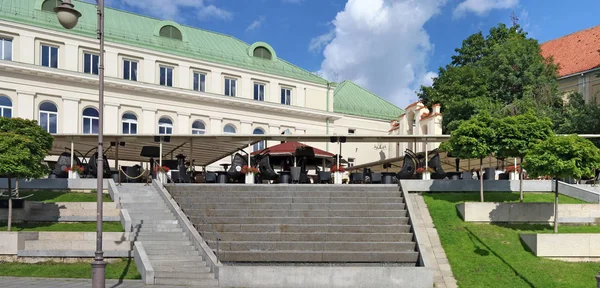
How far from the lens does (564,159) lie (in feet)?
62.3

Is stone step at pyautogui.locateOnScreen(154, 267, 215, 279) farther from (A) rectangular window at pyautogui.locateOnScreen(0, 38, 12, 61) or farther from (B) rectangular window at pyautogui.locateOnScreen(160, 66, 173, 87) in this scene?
(B) rectangular window at pyautogui.locateOnScreen(160, 66, 173, 87)

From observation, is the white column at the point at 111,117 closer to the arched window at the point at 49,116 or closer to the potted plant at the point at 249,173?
the arched window at the point at 49,116

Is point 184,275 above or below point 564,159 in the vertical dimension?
below

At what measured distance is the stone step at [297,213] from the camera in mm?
20328

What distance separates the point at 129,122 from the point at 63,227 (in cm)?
2896

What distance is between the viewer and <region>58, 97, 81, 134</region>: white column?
44625mm

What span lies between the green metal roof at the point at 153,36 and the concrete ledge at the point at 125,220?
92.7 ft

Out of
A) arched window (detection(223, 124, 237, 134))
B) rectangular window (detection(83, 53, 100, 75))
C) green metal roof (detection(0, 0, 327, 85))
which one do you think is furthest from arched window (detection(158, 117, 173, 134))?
rectangular window (detection(83, 53, 100, 75))

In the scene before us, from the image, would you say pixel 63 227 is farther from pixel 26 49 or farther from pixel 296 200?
pixel 26 49

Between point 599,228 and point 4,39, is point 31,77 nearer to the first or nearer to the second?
point 4,39

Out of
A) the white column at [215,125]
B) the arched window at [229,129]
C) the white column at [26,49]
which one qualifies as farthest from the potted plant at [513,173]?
the white column at [26,49]

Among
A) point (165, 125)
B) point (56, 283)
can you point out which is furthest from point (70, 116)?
point (56, 283)

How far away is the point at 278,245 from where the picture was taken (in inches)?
711

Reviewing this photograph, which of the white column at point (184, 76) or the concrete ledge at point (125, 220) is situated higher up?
the white column at point (184, 76)
